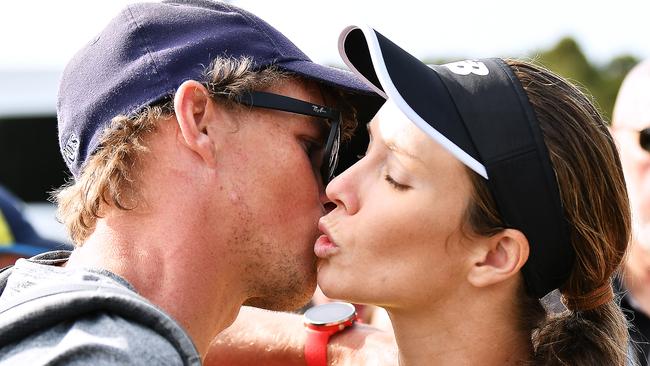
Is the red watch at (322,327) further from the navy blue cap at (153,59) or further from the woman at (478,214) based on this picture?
A: the navy blue cap at (153,59)

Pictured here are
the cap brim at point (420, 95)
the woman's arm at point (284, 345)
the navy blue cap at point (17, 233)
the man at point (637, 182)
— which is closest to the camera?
the cap brim at point (420, 95)

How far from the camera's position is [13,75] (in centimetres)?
1259

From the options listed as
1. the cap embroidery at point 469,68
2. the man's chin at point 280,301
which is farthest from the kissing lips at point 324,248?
the cap embroidery at point 469,68

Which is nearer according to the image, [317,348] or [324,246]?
[324,246]

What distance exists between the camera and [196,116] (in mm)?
2816

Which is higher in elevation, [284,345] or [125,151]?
[125,151]

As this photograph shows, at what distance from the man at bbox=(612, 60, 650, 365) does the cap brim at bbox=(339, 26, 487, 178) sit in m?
2.05

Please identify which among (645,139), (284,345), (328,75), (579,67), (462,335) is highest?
(328,75)

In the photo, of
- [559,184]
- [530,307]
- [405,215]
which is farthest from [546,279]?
[405,215]

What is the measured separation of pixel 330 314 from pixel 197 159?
868mm

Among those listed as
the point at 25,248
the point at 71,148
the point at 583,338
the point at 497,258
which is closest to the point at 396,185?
the point at 497,258

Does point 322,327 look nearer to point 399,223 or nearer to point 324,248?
point 324,248

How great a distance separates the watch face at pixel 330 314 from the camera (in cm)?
Answer: 326

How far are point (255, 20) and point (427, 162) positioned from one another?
766 millimetres
